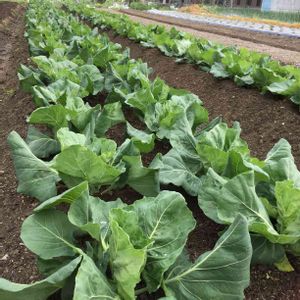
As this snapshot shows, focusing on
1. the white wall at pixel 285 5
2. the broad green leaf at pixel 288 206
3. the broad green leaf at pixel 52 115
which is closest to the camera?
the broad green leaf at pixel 288 206

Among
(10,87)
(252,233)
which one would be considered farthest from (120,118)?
(10,87)

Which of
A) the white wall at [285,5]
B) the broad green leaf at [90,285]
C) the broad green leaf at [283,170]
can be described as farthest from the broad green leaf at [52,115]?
the white wall at [285,5]

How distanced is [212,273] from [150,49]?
318 inches

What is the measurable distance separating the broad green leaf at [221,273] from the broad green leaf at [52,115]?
1.73 meters

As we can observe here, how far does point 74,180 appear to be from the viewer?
8.48 feet

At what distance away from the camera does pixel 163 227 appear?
2.01 metres

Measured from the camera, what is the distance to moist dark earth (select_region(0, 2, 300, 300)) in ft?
7.38

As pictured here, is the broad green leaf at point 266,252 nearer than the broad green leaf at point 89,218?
No

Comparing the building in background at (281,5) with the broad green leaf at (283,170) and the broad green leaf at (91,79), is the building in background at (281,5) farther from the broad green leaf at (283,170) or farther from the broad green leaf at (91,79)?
the broad green leaf at (283,170)

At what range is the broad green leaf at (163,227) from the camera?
1926 millimetres

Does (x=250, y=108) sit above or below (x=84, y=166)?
below

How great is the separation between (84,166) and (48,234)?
0.51 meters

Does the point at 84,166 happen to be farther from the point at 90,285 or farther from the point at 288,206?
the point at 288,206

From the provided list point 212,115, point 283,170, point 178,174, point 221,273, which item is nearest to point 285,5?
point 212,115
